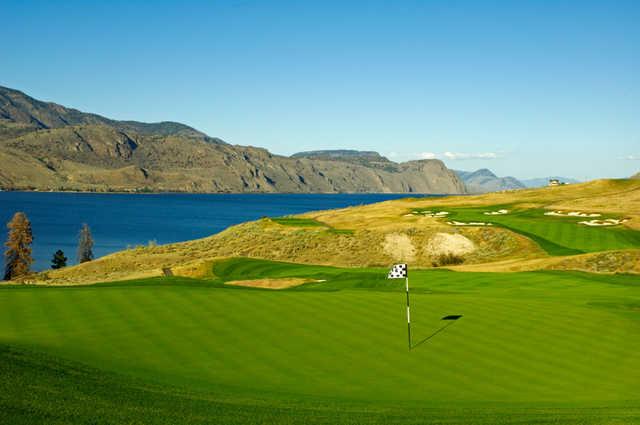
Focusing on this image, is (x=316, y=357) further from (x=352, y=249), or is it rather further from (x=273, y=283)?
(x=352, y=249)

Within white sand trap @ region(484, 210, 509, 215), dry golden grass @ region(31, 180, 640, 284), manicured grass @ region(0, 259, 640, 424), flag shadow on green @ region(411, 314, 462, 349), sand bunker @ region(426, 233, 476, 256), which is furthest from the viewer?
white sand trap @ region(484, 210, 509, 215)

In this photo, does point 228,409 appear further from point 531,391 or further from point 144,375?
point 531,391

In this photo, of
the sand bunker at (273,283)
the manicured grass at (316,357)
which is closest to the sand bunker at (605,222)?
the sand bunker at (273,283)

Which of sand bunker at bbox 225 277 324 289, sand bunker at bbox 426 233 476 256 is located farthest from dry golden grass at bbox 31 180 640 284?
sand bunker at bbox 225 277 324 289

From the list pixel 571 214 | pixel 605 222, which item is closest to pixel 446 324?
pixel 605 222

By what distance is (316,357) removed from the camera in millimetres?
16844

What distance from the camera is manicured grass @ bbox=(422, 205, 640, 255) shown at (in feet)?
178

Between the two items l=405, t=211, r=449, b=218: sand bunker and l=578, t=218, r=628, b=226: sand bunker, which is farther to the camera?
l=405, t=211, r=449, b=218: sand bunker

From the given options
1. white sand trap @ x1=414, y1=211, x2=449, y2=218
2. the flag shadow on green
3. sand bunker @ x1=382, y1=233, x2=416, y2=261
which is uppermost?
white sand trap @ x1=414, y1=211, x2=449, y2=218

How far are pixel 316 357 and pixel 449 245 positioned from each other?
45.4 m

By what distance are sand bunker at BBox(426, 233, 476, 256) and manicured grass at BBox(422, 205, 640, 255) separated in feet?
20.2

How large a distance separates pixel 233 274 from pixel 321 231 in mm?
25462

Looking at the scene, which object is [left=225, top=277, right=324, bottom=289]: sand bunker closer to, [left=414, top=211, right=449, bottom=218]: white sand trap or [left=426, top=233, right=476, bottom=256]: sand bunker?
[left=426, top=233, right=476, bottom=256]: sand bunker

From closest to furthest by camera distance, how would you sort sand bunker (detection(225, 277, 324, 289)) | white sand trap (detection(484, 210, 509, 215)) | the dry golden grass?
sand bunker (detection(225, 277, 324, 289)) < the dry golden grass < white sand trap (detection(484, 210, 509, 215))
